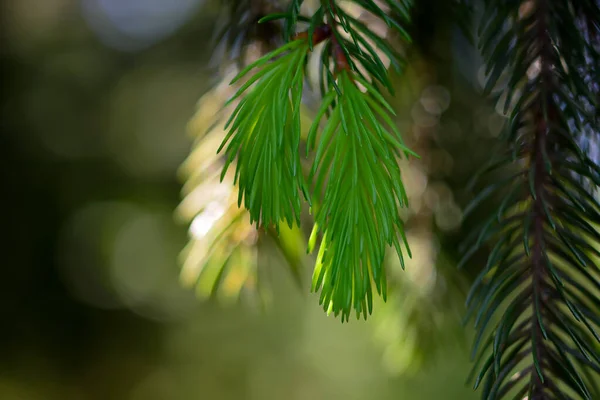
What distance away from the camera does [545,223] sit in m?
0.25

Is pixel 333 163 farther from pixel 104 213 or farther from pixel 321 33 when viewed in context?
pixel 104 213

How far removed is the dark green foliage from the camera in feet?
0.76

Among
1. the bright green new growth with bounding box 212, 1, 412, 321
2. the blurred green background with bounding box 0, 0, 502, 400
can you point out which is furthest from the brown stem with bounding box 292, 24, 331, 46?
the blurred green background with bounding box 0, 0, 502, 400

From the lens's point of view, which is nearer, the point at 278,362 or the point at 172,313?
the point at 172,313

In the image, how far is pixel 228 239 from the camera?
1.25ft

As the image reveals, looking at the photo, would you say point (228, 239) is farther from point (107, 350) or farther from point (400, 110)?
point (107, 350)

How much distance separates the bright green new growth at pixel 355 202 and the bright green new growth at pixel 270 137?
0.01 metres

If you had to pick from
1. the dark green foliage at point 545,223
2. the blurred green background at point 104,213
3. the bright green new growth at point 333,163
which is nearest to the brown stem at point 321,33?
the bright green new growth at point 333,163

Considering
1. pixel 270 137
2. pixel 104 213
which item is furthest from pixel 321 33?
pixel 104 213

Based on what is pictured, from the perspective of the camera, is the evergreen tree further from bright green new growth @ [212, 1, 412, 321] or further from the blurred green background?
the blurred green background

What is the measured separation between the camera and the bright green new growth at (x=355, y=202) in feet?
0.74

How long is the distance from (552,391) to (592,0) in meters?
0.21

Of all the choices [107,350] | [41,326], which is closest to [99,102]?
[41,326]

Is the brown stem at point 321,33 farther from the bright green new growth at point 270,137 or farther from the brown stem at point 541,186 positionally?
the brown stem at point 541,186
